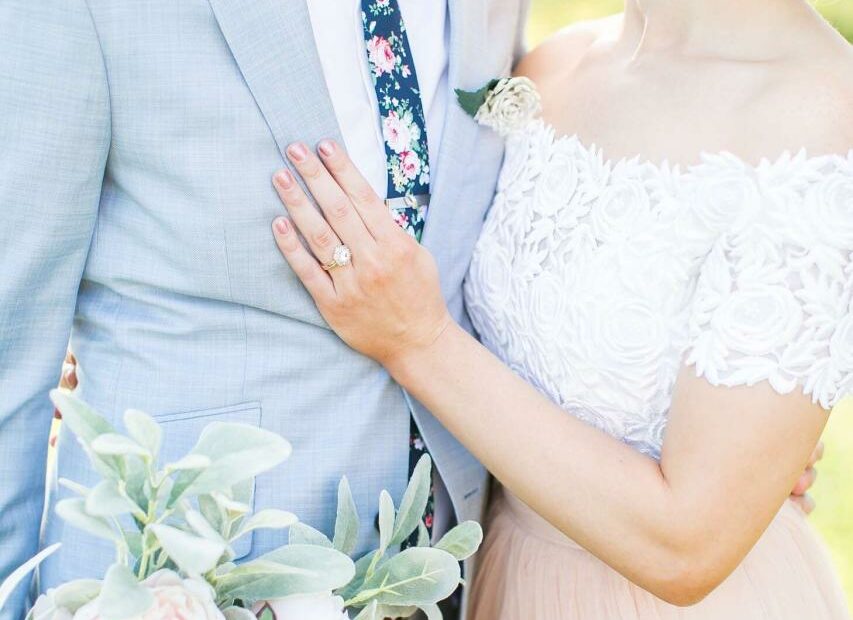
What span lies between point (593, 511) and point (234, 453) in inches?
28.6

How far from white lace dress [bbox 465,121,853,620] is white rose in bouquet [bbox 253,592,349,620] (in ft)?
2.17

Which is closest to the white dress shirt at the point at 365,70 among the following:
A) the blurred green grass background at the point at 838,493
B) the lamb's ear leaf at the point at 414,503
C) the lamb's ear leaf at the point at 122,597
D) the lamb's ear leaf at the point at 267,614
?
the lamb's ear leaf at the point at 414,503

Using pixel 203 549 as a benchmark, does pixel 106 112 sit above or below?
above

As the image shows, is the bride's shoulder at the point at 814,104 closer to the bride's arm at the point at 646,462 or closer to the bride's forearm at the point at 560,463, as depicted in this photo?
the bride's arm at the point at 646,462

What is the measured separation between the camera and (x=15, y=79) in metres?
1.26

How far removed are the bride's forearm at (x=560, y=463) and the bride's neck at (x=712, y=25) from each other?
66 centimetres

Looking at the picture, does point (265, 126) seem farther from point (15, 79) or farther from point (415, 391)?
point (415, 391)

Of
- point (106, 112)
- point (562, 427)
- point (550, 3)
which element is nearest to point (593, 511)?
point (562, 427)

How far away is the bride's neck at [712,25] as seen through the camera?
62.0 inches

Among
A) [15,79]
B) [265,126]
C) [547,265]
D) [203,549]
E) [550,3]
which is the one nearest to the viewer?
[203,549]

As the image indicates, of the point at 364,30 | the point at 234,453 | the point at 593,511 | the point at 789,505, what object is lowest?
the point at 789,505

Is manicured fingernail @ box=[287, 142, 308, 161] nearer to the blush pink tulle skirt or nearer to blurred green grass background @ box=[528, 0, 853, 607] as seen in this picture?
the blush pink tulle skirt

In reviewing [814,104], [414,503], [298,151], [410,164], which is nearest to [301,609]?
[414,503]

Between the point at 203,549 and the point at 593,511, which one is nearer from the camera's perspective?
the point at 203,549
